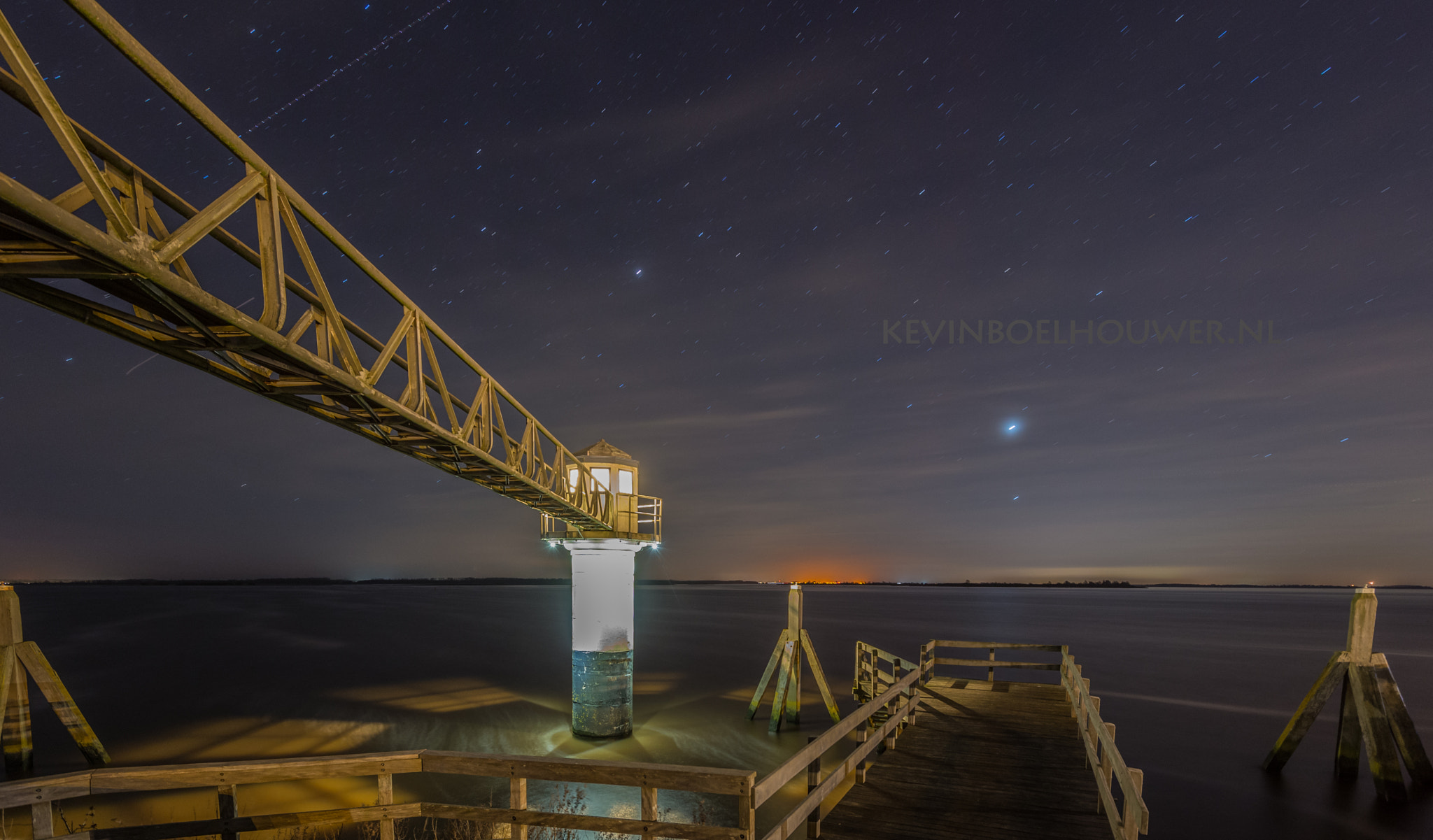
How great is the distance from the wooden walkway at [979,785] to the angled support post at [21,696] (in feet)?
58.4

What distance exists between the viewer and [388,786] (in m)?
4.79

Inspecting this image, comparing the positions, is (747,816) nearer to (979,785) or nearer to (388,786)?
(388,786)

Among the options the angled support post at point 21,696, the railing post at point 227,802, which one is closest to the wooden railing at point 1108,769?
the railing post at point 227,802

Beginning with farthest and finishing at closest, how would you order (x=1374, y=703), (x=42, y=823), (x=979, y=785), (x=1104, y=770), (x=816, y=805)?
1. (x=1374, y=703)
2. (x=979, y=785)
3. (x=1104, y=770)
4. (x=816, y=805)
5. (x=42, y=823)

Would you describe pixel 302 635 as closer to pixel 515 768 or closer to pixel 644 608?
pixel 644 608

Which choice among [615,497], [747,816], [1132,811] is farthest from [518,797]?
Result: [615,497]

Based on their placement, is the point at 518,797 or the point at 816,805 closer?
the point at 518,797

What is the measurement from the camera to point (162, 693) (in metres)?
29.3

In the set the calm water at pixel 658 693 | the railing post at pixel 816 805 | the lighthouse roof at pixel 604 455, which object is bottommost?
the calm water at pixel 658 693

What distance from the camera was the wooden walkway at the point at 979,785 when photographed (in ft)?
22.8

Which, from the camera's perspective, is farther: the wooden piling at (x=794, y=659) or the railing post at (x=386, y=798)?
the wooden piling at (x=794, y=659)

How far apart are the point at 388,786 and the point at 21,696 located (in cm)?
A: 1825

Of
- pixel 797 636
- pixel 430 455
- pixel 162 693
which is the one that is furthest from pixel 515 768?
pixel 162 693

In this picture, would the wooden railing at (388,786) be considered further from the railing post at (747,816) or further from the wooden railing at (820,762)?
the wooden railing at (820,762)
